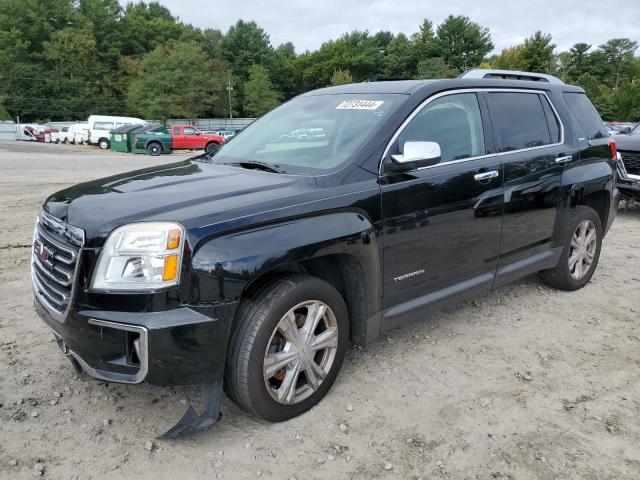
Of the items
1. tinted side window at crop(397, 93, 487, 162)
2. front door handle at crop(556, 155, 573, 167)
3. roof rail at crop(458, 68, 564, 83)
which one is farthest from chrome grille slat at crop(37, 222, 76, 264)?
front door handle at crop(556, 155, 573, 167)

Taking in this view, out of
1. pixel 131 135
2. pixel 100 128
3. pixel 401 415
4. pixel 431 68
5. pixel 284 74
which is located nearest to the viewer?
pixel 401 415

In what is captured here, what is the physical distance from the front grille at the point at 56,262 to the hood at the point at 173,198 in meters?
0.06

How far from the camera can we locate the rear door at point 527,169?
388 cm

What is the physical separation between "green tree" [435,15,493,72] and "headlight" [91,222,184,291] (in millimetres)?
97896

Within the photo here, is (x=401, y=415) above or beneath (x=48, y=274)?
beneath

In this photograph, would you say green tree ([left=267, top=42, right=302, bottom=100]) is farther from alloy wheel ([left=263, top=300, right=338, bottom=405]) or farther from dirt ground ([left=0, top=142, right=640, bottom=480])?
alloy wheel ([left=263, top=300, right=338, bottom=405])

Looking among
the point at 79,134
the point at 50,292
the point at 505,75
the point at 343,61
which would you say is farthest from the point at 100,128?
the point at 343,61

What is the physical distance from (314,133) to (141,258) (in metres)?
1.58

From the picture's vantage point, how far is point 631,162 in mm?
8391

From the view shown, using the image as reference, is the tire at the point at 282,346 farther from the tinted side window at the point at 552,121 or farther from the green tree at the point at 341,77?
the green tree at the point at 341,77

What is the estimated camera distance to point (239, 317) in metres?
2.56

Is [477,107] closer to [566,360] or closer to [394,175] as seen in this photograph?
[394,175]

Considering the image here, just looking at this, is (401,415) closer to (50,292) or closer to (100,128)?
(50,292)

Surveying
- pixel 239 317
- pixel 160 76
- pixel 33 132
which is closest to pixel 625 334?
pixel 239 317
